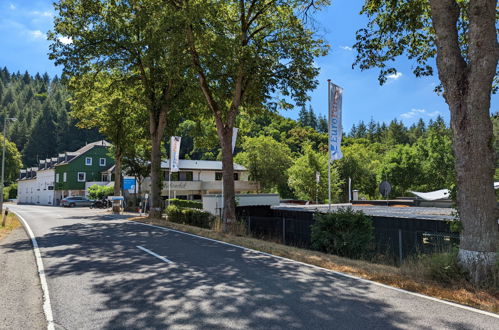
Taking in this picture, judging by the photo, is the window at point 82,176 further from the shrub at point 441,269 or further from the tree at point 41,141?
the shrub at point 441,269

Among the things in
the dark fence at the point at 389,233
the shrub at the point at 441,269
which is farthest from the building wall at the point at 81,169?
the shrub at the point at 441,269

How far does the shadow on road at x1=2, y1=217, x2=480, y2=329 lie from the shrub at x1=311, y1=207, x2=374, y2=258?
337 centimetres

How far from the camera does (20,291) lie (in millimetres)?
6258

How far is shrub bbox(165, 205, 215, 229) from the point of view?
18.0m

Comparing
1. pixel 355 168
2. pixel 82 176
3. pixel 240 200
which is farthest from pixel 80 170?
pixel 355 168

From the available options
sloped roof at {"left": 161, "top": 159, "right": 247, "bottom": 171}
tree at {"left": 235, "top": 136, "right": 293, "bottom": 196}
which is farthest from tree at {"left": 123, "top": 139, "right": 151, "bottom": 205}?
tree at {"left": 235, "top": 136, "right": 293, "bottom": 196}

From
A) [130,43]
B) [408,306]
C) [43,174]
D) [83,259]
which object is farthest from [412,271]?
[43,174]

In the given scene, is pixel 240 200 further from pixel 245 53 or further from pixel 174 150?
pixel 245 53

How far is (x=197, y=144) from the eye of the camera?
2597 centimetres

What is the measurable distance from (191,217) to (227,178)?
4216 millimetres

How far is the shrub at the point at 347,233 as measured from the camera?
1141 cm

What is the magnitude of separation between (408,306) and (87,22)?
20.3m

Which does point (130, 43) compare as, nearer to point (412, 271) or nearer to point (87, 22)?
point (87, 22)

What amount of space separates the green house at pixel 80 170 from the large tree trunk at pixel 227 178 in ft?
155
